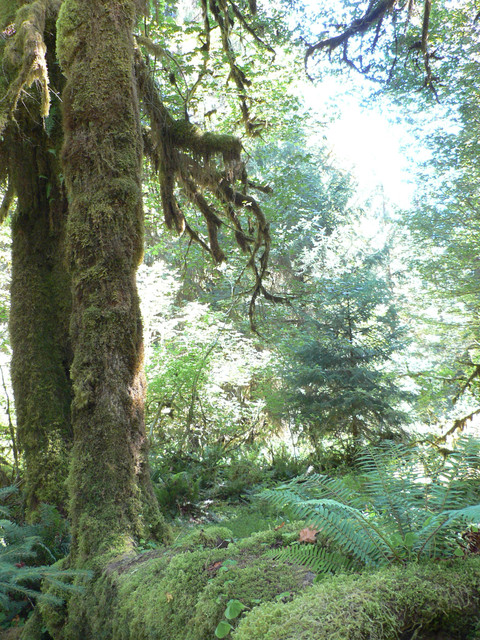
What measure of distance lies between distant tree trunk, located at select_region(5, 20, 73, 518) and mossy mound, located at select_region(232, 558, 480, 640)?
3468 mm

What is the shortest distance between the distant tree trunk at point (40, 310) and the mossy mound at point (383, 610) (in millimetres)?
3468

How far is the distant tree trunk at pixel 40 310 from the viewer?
14.4ft

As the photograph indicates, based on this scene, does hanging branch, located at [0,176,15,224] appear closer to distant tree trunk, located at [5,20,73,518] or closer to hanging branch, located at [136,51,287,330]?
distant tree trunk, located at [5,20,73,518]

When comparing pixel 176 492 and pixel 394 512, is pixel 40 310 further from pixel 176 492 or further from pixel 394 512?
pixel 394 512

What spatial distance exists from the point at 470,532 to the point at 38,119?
19.2 ft

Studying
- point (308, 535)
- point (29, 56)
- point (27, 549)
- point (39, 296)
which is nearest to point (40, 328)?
point (39, 296)

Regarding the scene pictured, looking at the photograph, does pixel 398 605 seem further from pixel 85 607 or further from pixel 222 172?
pixel 222 172

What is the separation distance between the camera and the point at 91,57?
11.9 ft

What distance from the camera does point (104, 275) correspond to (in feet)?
10.6

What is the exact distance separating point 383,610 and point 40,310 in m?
4.63

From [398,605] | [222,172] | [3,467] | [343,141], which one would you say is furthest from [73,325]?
[343,141]

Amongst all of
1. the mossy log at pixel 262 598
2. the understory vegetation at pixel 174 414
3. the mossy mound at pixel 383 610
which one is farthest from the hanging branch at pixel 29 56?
the mossy mound at pixel 383 610

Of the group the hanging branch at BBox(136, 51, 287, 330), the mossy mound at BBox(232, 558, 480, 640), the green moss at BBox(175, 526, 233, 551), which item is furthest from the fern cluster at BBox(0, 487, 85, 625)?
the hanging branch at BBox(136, 51, 287, 330)

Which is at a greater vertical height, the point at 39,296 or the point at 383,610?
the point at 39,296
